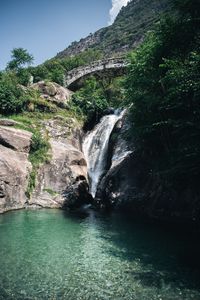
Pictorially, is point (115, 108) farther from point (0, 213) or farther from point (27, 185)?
point (0, 213)

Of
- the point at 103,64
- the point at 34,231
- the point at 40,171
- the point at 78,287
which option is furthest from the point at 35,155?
the point at 103,64

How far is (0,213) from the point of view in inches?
1070

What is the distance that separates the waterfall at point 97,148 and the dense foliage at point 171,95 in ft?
28.2

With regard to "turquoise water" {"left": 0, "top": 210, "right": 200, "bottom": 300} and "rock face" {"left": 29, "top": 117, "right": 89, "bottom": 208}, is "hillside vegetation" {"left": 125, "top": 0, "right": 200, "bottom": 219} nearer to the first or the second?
"turquoise water" {"left": 0, "top": 210, "right": 200, "bottom": 300}

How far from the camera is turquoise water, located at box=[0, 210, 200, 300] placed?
1159 cm

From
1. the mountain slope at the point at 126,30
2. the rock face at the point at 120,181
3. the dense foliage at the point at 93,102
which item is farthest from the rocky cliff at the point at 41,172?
the mountain slope at the point at 126,30

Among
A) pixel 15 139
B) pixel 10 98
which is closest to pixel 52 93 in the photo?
pixel 10 98

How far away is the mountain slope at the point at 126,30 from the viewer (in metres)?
134

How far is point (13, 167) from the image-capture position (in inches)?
1204

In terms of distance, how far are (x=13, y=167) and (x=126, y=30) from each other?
466 feet

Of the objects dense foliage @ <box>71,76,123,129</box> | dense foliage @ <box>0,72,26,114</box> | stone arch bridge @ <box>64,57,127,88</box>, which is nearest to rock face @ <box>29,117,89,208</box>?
dense foliage @ <box>0,72,26,114</box>

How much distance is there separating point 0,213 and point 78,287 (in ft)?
56.0

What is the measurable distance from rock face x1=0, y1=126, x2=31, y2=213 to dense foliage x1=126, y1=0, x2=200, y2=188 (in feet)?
39.2

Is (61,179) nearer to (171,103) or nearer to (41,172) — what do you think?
(41,172)
